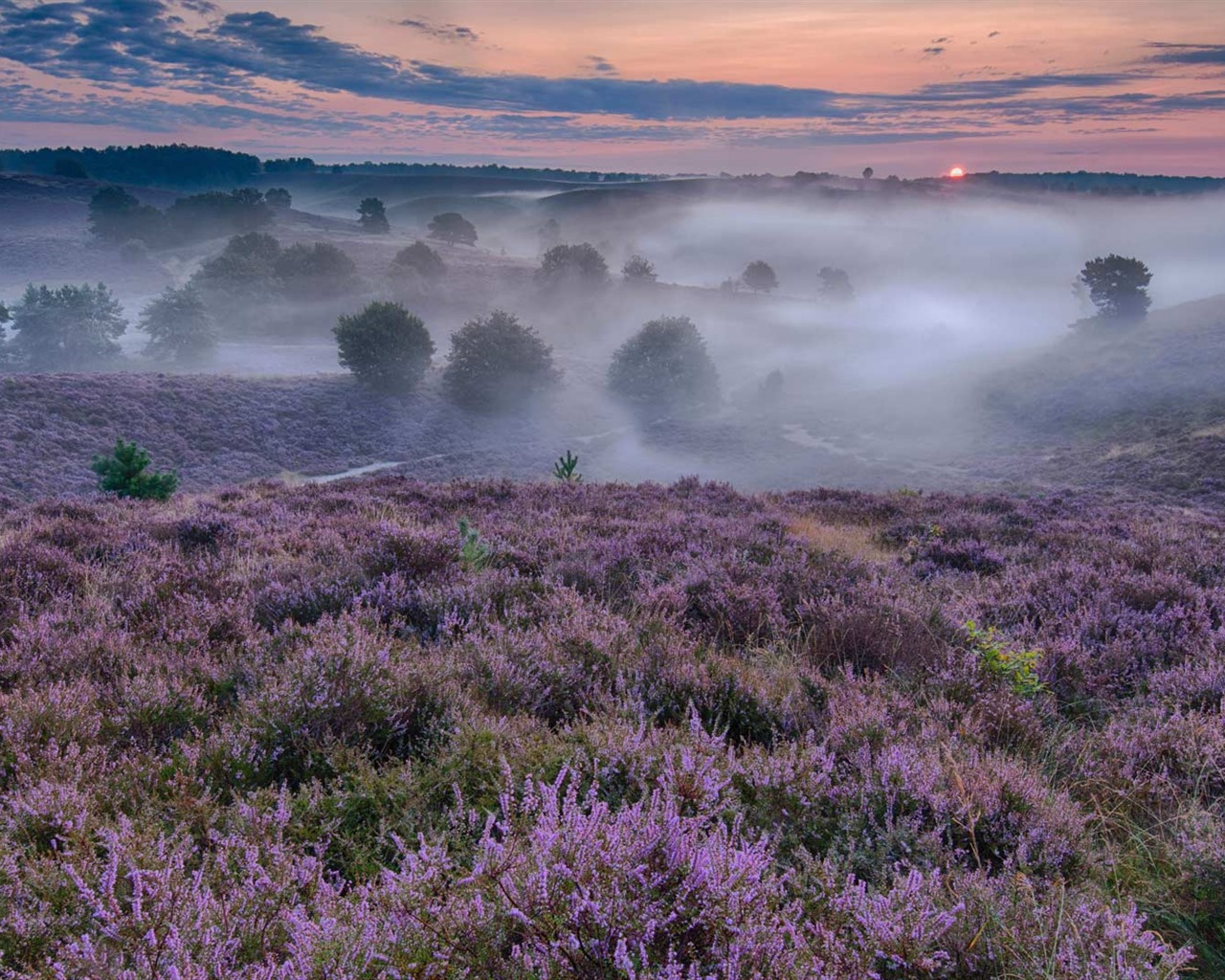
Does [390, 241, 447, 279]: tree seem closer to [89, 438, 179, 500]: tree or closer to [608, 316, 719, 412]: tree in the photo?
[608, 316, 719, 412]: tree

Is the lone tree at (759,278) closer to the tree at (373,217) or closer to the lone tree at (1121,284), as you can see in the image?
the lone tree at (1121,284)

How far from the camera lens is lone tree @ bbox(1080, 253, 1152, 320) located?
6294 centimetres

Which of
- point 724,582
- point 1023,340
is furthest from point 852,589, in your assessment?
point 1023,340

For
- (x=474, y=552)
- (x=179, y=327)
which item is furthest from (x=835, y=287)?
(x=474, y=552)

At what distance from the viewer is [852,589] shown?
5.61m

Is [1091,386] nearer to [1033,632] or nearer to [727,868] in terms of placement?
[1033,632]

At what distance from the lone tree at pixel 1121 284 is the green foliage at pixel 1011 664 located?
7551cm

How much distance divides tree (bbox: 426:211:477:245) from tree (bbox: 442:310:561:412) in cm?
6467

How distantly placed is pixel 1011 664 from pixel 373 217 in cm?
13346

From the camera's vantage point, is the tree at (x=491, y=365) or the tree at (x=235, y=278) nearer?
the tree at (x=491, y=365)

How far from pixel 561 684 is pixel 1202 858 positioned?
270 centimetres

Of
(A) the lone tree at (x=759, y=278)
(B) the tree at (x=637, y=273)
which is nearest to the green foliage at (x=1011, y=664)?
(B) the tree at (x=637, y=273)

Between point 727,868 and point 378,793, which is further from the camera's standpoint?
point 378,793

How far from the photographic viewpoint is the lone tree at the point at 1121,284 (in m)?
62.9
